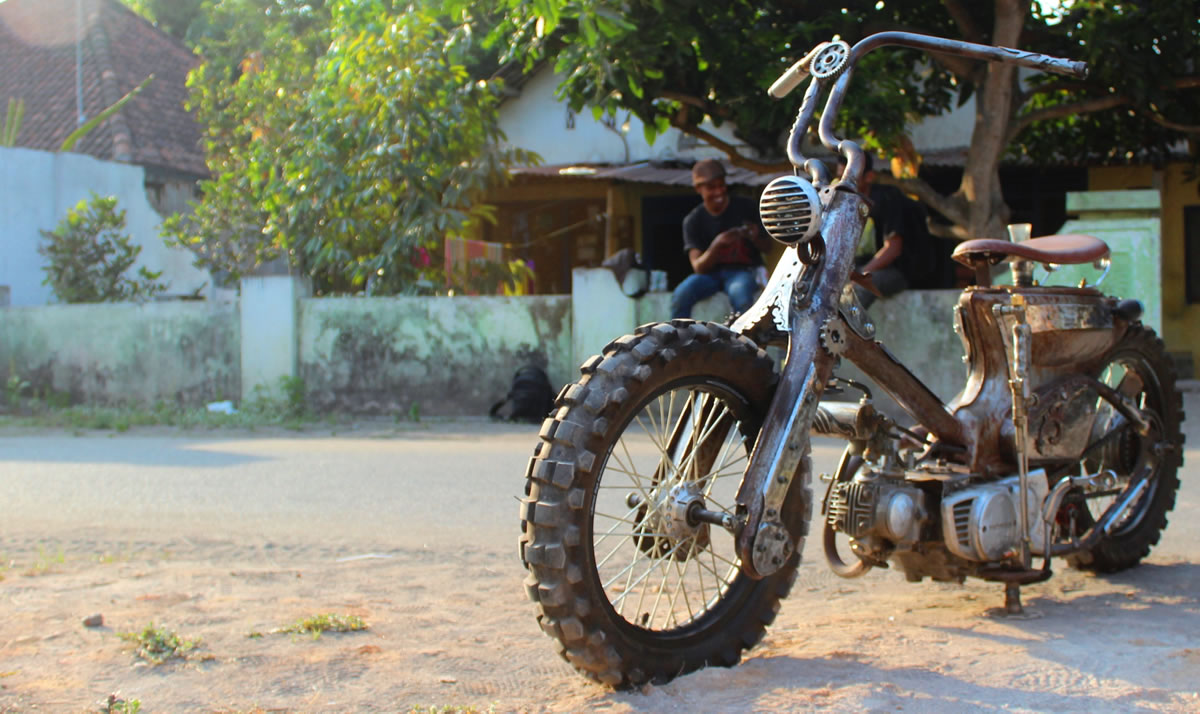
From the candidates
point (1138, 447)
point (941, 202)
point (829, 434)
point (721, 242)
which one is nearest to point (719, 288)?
point (721, 242)

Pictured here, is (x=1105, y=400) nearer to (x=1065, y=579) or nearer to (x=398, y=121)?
(x=1065, y=579)

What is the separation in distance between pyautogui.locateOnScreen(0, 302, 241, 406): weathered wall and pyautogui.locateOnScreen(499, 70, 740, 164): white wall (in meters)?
6.87

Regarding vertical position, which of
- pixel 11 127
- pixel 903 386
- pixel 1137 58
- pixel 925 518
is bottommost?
pixel 925 518

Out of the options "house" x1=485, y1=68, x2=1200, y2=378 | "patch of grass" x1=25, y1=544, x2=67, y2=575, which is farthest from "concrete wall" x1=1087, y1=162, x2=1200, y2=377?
"patch of grass" x1=25, y1=544, x2=67, y2=575

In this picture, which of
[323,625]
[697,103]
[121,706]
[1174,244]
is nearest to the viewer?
[121,706]

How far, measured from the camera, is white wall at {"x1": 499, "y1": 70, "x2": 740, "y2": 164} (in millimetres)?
16484

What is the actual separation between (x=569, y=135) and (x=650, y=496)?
1479cm

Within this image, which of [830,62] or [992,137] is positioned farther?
[992,137]

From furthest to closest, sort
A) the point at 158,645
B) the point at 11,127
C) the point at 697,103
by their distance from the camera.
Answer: the point at 11,127 → the point at 697,103 → the point at 158,645

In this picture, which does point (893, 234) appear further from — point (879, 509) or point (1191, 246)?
point (1191, 246)

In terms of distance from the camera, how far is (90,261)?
1406 centimetres

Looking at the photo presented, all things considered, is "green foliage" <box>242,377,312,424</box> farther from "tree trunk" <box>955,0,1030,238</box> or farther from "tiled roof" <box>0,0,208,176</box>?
"tiled roof" <box>0,0,208,176</box>

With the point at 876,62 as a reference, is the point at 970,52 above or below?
below

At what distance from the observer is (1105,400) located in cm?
398
